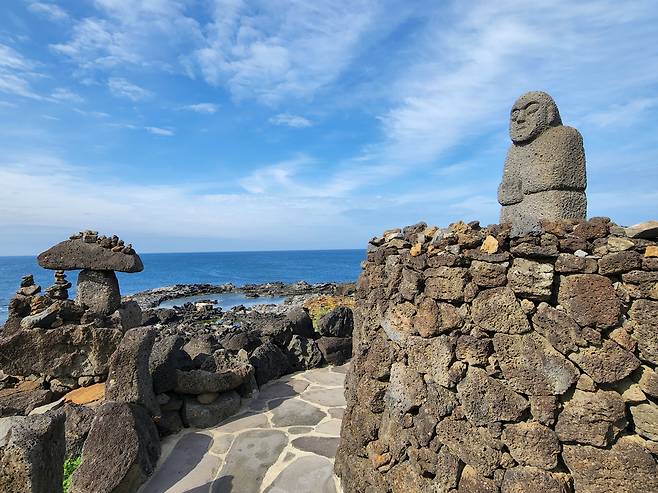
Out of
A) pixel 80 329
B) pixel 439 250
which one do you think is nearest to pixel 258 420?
pixel 80 329

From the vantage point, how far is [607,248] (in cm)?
299

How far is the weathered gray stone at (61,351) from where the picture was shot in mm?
7562

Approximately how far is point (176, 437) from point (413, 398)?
14.3 feet

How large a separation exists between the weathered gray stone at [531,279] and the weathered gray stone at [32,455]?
14.4ft

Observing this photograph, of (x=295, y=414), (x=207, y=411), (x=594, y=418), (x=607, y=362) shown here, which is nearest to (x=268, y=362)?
(x=295, y=414)

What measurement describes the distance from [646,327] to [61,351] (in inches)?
354

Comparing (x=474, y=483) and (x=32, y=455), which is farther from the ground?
(x=32, y=455)

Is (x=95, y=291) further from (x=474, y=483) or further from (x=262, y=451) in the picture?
(x=474, y=483)

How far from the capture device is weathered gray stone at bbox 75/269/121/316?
8.04 meters

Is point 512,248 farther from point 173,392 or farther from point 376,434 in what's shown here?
point 173,392

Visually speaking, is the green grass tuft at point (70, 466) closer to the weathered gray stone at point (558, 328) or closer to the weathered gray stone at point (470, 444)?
the weathered gray stone at point (470, 444)

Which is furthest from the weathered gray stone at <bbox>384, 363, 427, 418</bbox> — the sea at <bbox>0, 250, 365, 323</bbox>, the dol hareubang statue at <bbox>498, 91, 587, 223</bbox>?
the sea at <bbox>0, 250, 365, 323</bbox>

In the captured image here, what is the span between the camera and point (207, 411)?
22.4 ft

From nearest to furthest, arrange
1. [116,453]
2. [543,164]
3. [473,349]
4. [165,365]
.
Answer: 1. [473,349]
2. [543,164]
3. [116,453]
4. [165,365]
